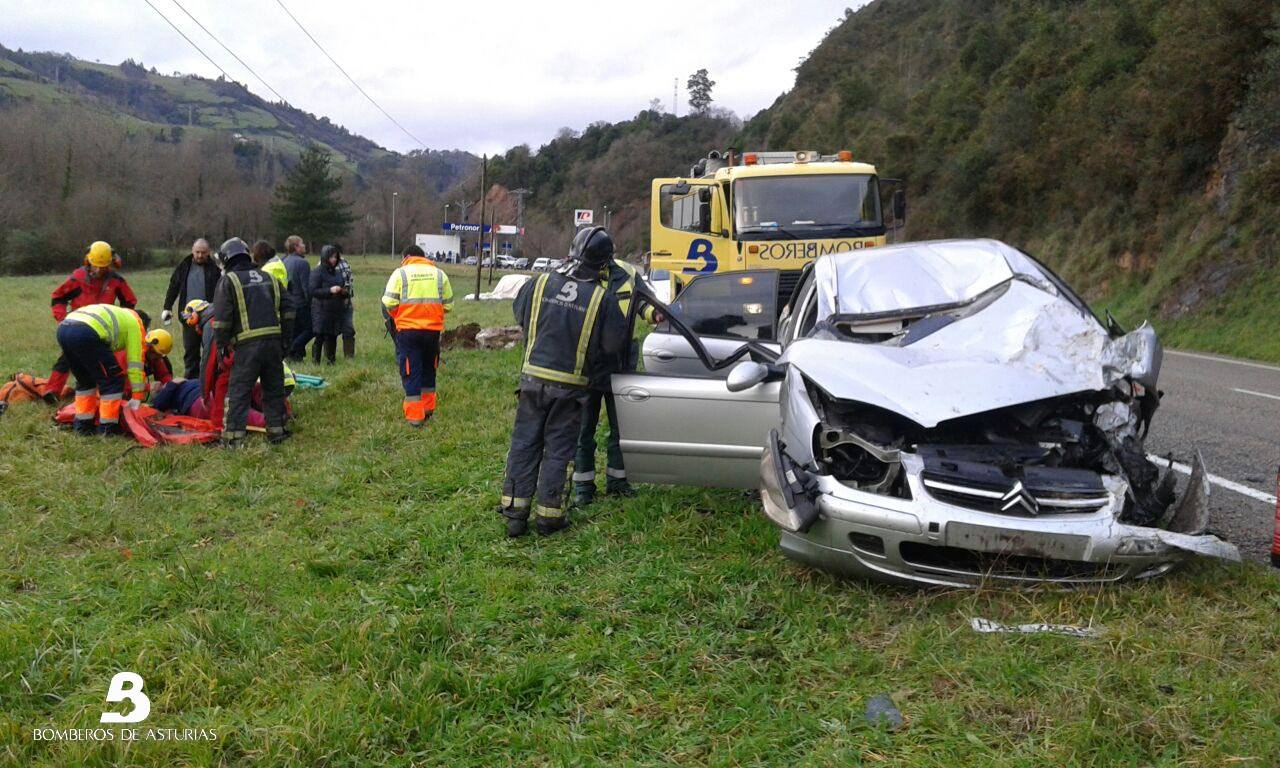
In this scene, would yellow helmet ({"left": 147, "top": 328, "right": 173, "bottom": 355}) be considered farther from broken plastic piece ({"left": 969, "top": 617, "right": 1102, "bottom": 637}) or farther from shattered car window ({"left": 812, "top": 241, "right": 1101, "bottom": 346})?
broken plastic piece ({"left": 969, "top": 617, "right": 1102, "bottom": 637})

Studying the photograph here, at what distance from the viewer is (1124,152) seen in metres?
21.9

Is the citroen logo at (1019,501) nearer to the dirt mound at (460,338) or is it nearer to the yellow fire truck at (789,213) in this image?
the yellow fire truck at (789,213)

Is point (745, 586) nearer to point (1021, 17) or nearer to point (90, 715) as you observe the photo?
point (90, 715)

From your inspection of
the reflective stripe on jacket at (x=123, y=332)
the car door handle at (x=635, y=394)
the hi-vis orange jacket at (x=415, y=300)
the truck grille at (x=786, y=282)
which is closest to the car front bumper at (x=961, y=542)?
the car door handle at (x=635, y=394)

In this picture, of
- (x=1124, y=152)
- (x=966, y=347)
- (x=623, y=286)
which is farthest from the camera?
(x=1124, y=152)

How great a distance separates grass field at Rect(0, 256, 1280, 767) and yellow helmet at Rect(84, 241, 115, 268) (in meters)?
3.45

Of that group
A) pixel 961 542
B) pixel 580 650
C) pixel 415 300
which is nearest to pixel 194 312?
pixel 415 300

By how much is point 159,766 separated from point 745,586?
233 cm

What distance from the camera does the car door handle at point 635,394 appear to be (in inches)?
189

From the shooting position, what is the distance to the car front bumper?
3.27m

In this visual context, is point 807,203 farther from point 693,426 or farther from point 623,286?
point 693,426

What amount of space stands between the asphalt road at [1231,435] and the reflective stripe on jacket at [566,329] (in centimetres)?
324

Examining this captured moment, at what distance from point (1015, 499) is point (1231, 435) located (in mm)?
4702

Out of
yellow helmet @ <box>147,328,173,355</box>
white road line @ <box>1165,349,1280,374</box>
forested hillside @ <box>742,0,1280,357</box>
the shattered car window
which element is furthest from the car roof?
forested hillside @ <box>742,0,1280,357</box>
